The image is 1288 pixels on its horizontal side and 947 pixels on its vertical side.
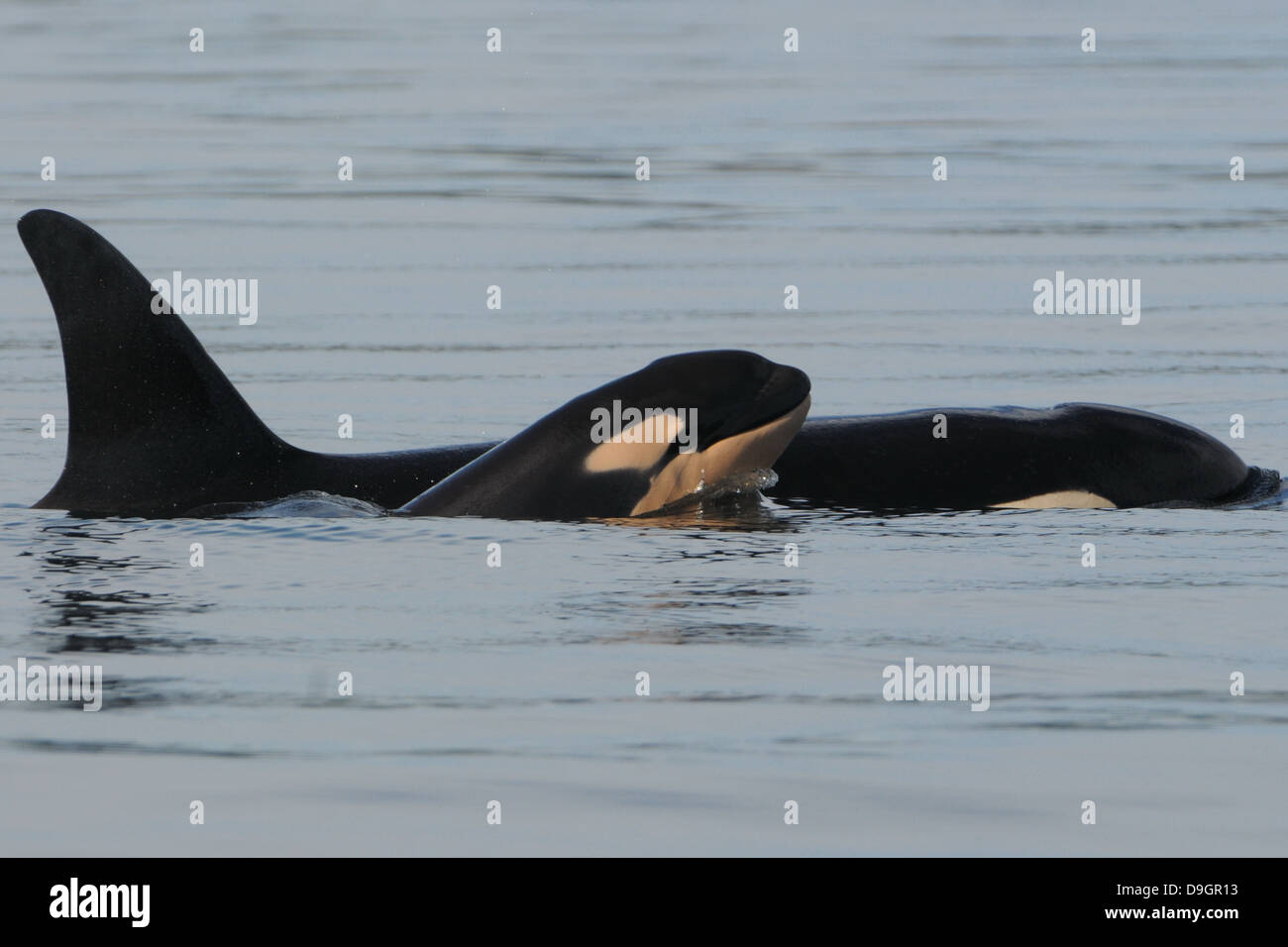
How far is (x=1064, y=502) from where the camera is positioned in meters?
10.6

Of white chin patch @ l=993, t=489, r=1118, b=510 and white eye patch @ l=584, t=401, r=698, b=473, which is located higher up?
white eye patch @ l=584, t=401, r=698, b=473

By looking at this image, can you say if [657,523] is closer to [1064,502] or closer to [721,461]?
[721,461]

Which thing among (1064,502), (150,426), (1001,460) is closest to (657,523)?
(1001,460)

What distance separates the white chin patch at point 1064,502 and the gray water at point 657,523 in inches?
9.0

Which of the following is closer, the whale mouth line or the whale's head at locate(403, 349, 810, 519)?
the whale's head at locate(403, 349, 810, 519)

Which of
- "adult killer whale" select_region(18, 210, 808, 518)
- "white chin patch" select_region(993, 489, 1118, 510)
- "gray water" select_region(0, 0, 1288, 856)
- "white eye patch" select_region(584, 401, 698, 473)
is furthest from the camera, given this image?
"adult killer whale" select_region(18, 210, 808, 518)

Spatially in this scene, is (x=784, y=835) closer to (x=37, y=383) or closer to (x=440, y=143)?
(x=37, y=383)

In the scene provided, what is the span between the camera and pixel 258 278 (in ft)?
60.4

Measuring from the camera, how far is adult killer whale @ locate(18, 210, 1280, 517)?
417 inches

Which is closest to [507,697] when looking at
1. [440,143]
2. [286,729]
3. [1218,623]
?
[286,729]

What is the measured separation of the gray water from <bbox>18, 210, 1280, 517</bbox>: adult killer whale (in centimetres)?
33

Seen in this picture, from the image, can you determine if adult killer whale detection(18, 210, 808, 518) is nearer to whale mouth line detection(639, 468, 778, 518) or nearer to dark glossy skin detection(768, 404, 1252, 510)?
whale mouth line detection(639, 468, 778, 518)

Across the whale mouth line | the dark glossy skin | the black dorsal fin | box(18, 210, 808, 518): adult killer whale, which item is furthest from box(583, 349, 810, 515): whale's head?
the black dorsal fin

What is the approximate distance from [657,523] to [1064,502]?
1901 millimetres
